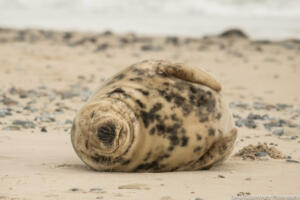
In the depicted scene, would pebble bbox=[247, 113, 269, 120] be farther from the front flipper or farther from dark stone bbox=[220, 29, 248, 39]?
dark stone bbox=[220, 29, 248, 39]

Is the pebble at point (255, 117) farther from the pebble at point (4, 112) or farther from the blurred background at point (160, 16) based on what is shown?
the blurred background at point (160, 16)

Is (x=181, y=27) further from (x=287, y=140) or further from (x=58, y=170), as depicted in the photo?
(x=58, y=170)

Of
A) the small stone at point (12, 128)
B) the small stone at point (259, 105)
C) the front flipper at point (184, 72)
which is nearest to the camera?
the front flipper at point (184, 72)

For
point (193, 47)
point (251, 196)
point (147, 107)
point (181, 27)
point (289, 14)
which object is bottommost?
point (251, 196)

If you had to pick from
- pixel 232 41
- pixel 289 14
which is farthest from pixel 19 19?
pixel 289 14

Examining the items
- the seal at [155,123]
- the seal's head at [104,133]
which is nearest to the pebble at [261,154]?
the seal at [155,123]

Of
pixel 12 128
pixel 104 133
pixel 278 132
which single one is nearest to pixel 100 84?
pixel 12 128

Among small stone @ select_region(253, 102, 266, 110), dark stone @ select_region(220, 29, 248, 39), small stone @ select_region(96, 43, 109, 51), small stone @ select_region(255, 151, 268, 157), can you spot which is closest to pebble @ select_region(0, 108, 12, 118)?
small stone @ select_region(255, 151, 268, 157)
